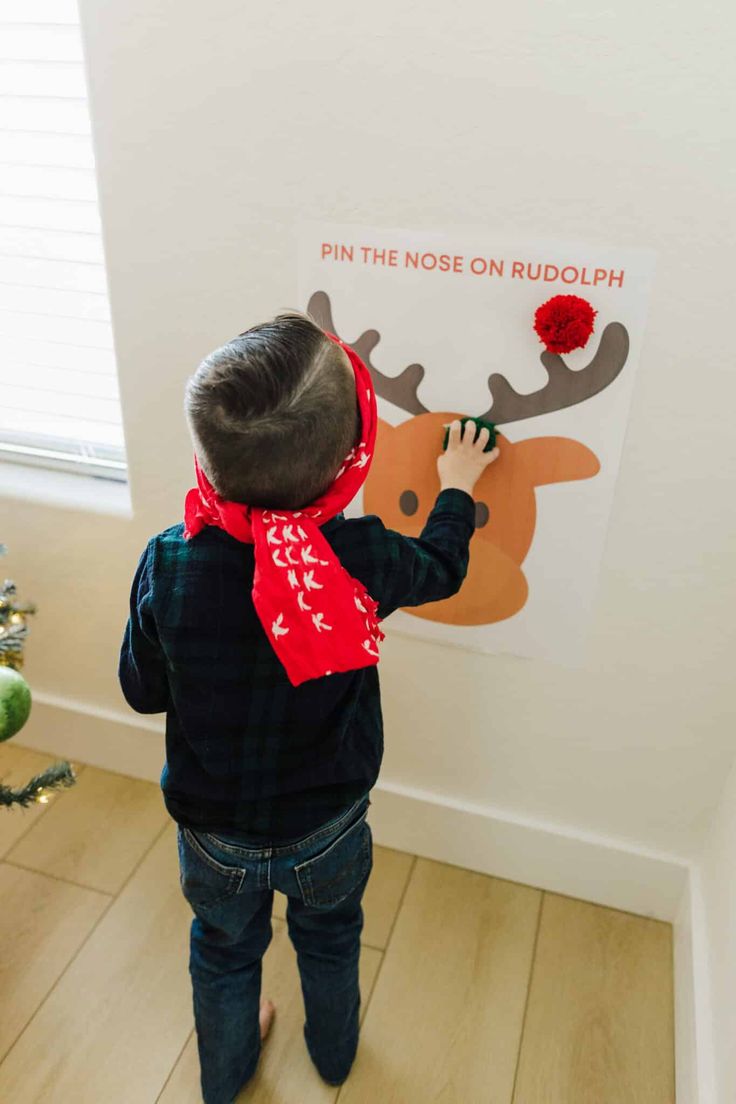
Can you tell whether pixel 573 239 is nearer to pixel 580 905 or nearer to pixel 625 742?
pixel 625 742

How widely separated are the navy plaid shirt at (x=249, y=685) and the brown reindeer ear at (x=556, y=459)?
157 mm

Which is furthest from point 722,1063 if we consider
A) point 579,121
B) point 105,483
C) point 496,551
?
point 105,483

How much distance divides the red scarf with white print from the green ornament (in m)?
0.48

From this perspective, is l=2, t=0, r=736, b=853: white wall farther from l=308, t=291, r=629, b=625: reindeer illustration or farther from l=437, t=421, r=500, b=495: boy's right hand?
l=437, t=421, r=500, b=495: boy's right hand

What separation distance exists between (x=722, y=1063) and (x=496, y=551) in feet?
2.24

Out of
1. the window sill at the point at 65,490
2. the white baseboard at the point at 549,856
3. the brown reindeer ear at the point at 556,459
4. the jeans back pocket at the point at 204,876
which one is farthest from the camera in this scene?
the window sill at the point at 65,490

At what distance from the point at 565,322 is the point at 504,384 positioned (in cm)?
11

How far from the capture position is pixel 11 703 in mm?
1109

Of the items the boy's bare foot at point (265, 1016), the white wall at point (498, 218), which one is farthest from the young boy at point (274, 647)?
the white wall at point (498, 218)

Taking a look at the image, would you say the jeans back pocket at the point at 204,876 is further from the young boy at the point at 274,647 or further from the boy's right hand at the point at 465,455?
the boy's right hand at the point at 465,455

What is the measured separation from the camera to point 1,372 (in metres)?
1.46

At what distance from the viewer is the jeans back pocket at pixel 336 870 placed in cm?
95

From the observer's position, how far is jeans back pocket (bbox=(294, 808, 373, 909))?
95cm

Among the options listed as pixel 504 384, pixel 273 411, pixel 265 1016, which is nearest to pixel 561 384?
pixel 504 384
